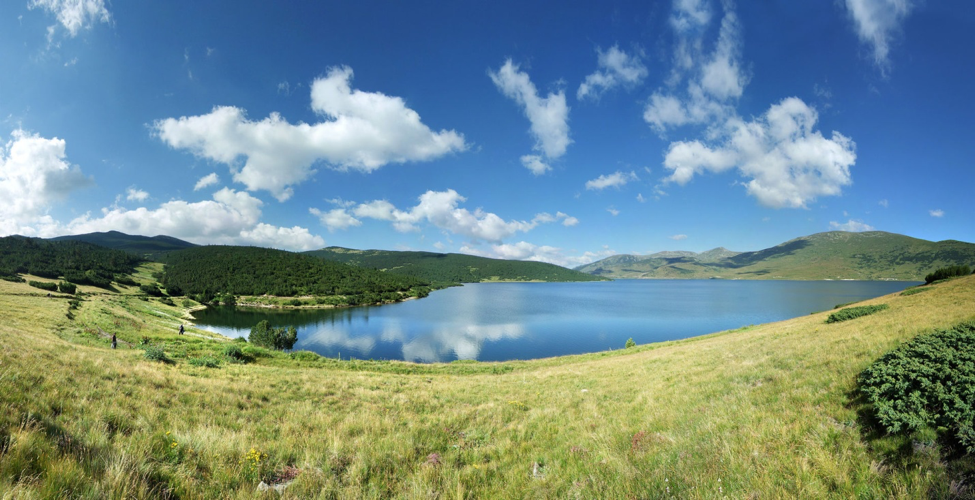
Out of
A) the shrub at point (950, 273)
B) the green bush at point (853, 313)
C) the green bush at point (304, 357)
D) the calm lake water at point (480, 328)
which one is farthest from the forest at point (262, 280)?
the shrub at point (950, 273)

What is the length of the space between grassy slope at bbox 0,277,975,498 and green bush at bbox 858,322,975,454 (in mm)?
422

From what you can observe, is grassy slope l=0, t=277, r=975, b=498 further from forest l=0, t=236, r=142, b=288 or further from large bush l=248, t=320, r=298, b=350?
forest l=0, t=236, r=142, b=288

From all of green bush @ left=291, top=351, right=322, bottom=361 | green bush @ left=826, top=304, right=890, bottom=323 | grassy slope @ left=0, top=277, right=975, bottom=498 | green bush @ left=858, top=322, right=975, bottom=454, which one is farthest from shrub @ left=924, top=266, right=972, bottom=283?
green bush @ left=291, top=351, right=322, bottom=361

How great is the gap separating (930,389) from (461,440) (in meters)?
8.96

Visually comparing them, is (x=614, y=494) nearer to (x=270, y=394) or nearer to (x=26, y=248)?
(x=270, y=394)

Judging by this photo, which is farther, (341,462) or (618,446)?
(618,446)

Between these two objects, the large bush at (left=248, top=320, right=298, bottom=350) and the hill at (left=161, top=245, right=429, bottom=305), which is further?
the hill at (left=161, top=245, right=429, bottom=305)

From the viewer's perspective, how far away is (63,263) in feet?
449

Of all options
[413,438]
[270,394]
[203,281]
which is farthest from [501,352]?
[203,281]

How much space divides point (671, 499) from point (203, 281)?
21338 centimetres

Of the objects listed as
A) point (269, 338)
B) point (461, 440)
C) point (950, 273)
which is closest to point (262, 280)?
point (269, 338)

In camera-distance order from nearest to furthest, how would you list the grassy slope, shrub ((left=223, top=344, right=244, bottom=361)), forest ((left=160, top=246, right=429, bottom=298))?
1. the grassy slope
2. shrub ((left=223, top=344, right=244, bottom=361))
3. forest ((left=160, top=246, right=429, bottom=298))

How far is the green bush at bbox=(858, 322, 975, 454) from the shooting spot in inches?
191

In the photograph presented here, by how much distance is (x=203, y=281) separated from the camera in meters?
164
